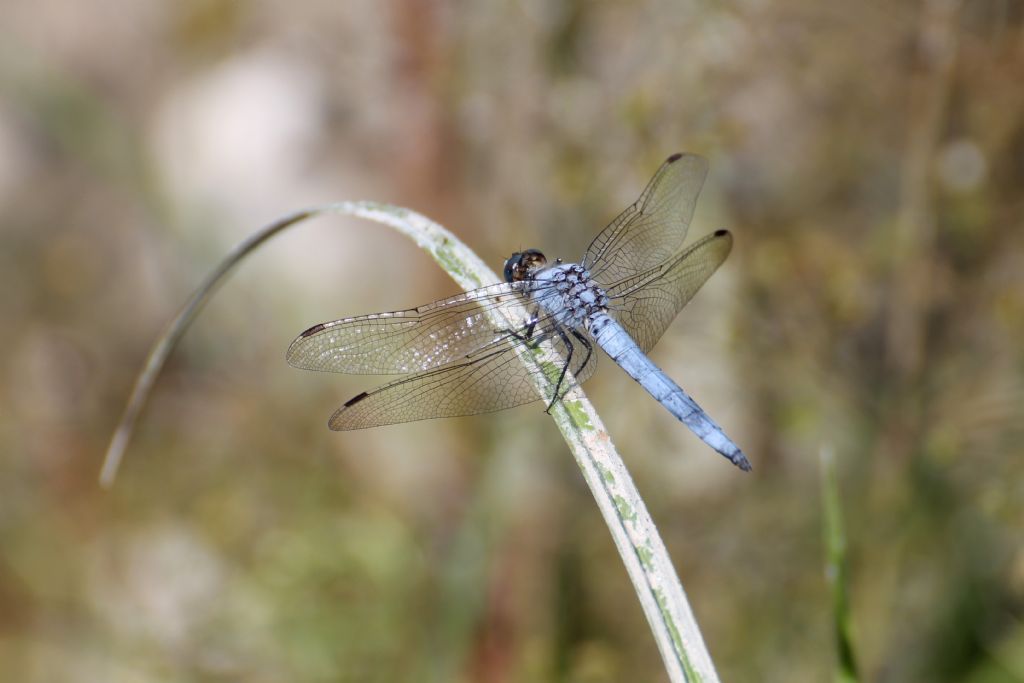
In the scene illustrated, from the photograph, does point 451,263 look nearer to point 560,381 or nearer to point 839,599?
point 560,381

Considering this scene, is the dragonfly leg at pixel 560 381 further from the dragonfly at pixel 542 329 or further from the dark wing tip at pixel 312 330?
the dark wing tip at pixel 312 330

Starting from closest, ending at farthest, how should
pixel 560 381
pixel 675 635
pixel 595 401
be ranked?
pixel 675 635 < pixel 560 381 < pixel 595 401

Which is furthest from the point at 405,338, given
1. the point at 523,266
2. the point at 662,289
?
the point at 662,289

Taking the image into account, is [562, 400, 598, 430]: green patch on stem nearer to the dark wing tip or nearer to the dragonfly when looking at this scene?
the dragonfly

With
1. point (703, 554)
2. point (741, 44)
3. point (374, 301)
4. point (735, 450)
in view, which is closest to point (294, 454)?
point (374, 301)

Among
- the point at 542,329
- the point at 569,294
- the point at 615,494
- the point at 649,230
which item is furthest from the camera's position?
the point at 649,230

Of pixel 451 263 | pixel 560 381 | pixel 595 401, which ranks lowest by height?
pixel 560 381

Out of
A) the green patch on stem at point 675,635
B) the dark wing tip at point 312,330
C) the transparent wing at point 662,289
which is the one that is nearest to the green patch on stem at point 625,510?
the green patch on stem at point 675,635

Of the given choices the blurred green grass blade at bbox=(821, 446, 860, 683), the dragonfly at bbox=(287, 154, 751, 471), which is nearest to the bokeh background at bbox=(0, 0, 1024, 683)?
the dragonfly at bbox=(287, 154, 751, 471)
